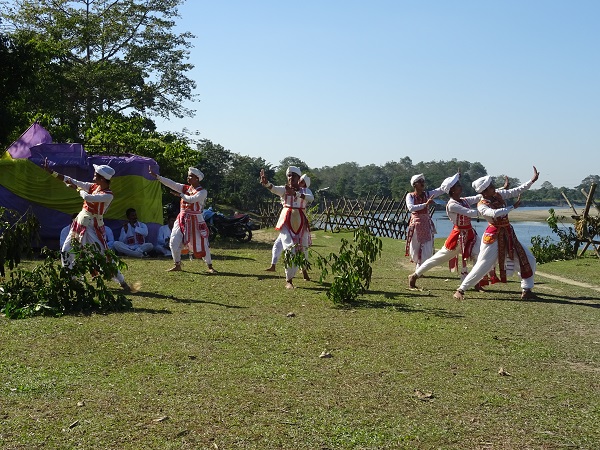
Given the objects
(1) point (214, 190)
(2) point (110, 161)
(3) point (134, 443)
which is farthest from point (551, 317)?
(1) point (214, 190)

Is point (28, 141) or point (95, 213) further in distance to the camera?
point (28, 141)

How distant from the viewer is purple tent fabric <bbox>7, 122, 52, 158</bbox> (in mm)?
14875

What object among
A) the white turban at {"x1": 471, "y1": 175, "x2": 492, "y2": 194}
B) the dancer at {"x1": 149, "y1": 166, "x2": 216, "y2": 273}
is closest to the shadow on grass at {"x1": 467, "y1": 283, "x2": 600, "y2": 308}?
the white turban at {"x1": 471, "y1": 175, "x2": 492, "y2": 194}

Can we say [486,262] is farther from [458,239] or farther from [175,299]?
[175,299]

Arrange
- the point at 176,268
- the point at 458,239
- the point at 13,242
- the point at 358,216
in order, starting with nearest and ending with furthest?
the point at 13,242
the point at 458,239
the point at 176,268
the point at 358,216

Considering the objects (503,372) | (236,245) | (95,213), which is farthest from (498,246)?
(236,245)

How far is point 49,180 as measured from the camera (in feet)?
48.5

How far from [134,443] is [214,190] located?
38.6 m

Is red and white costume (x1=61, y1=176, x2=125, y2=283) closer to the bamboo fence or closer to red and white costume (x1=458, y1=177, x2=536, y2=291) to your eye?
red and white costume (x1=458, y1=177, x2=536, y2=291)

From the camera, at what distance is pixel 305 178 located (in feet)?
35.2

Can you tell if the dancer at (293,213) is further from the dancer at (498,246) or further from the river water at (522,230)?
the river water at (522,230)

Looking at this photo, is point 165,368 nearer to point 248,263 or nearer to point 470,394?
point 470,394

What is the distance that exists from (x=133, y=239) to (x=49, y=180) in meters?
2.09

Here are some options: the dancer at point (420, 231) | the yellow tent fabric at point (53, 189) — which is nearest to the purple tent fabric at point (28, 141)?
the yellow tent fabric at point (53, 189)
